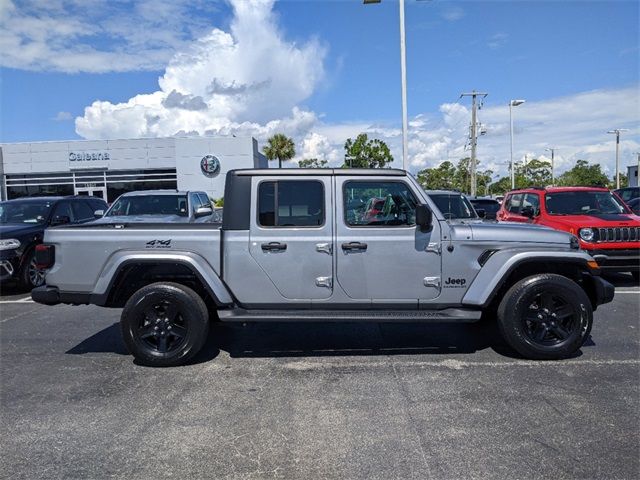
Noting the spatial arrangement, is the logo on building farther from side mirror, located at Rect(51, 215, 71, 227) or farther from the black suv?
side mirror, located at Rect(51, 215, 71, 227)

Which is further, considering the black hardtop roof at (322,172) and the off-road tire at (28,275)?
the off-road tire at (28,275)

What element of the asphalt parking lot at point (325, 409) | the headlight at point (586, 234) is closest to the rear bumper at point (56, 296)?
the asphalt parking lot at point (325, 409)

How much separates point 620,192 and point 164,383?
1833cm

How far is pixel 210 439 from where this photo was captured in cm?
348

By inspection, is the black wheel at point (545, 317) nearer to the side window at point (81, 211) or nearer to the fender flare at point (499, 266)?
the fender flare at point (499, 266)

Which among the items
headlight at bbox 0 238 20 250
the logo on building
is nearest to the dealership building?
the logo on building

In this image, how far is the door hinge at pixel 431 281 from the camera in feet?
16.0

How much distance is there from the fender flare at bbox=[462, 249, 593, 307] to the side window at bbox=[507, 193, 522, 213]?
5.90 meters

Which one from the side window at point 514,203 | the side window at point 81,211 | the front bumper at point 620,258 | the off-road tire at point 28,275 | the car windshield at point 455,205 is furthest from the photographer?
the side window at point 81,211

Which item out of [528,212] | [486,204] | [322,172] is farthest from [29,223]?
[486,204]

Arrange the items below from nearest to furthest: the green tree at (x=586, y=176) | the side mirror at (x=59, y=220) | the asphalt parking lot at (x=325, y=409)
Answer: the asphalt parking lot at (x=325, y=409) → the side mirror at (x=59, y=220) → the green tree at (x=586, y=176)

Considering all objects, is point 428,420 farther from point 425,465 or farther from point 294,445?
point 294,445

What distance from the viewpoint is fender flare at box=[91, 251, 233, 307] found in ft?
15.7

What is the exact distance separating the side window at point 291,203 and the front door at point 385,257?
0.72 ft
